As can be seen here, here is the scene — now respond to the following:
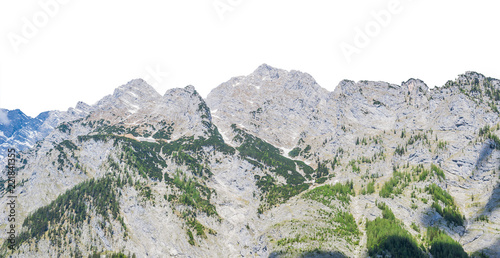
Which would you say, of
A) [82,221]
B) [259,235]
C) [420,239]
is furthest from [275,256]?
[82,221]

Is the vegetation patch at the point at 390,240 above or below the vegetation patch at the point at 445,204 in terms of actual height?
above

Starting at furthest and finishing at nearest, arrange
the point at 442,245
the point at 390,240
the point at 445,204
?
the point at 445,204 < the point at 390,240 < the point at 442,245

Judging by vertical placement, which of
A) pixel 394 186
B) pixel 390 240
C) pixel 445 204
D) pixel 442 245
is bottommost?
pixel 442 245

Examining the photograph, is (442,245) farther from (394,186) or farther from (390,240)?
(394,186)

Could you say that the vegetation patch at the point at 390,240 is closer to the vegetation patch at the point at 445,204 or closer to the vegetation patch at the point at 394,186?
the vegetation patch at the point at 394,186

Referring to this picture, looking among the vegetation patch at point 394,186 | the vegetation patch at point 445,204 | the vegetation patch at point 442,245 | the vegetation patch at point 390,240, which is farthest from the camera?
the vegetation patch at point 394,186

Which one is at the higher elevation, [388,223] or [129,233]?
[129,233]

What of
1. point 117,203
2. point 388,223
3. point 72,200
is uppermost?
point 72,200

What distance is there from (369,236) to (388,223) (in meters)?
16.1

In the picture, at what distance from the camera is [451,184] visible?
189 m

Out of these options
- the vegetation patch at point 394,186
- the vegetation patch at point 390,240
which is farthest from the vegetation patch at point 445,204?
the vegetation patch at point 390,240

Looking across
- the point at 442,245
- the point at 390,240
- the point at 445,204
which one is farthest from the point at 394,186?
the point at 390,240

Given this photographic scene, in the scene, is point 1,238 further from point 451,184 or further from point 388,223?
point 451,184

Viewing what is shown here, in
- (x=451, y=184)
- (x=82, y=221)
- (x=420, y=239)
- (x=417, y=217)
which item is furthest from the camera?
(x=451, y=184)
